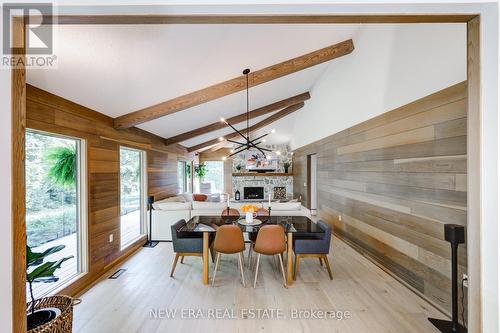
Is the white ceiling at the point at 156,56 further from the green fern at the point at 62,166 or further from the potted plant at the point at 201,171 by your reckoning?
the potted plant at the point at 201,171

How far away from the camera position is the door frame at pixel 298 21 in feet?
3.74

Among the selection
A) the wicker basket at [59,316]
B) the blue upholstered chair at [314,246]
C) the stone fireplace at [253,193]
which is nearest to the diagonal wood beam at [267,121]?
the stone fireplace at [253,193]

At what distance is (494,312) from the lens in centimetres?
110

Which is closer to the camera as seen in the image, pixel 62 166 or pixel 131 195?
pixel 62 166

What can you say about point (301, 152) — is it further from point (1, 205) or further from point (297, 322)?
point (1, 205)

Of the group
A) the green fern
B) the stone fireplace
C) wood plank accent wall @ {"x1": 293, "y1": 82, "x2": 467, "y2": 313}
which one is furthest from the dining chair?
the stone fireplace

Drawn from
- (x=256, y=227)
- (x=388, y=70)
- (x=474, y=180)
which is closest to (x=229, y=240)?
(x=256, y=227)

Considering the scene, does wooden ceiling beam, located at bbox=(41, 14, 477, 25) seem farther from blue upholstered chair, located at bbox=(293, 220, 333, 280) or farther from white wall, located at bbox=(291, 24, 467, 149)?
blue upholstered chair, located at bbox=(293, 220, 333, 280)

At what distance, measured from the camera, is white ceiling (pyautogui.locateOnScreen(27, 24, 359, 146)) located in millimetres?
2020

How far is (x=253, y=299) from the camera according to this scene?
106 inches

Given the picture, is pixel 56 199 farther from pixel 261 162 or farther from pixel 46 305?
pixel 261 162

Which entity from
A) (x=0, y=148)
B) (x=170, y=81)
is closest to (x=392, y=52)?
(x=170, y=81)

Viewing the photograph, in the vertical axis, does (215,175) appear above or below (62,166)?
below

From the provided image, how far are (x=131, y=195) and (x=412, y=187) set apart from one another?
472cm
